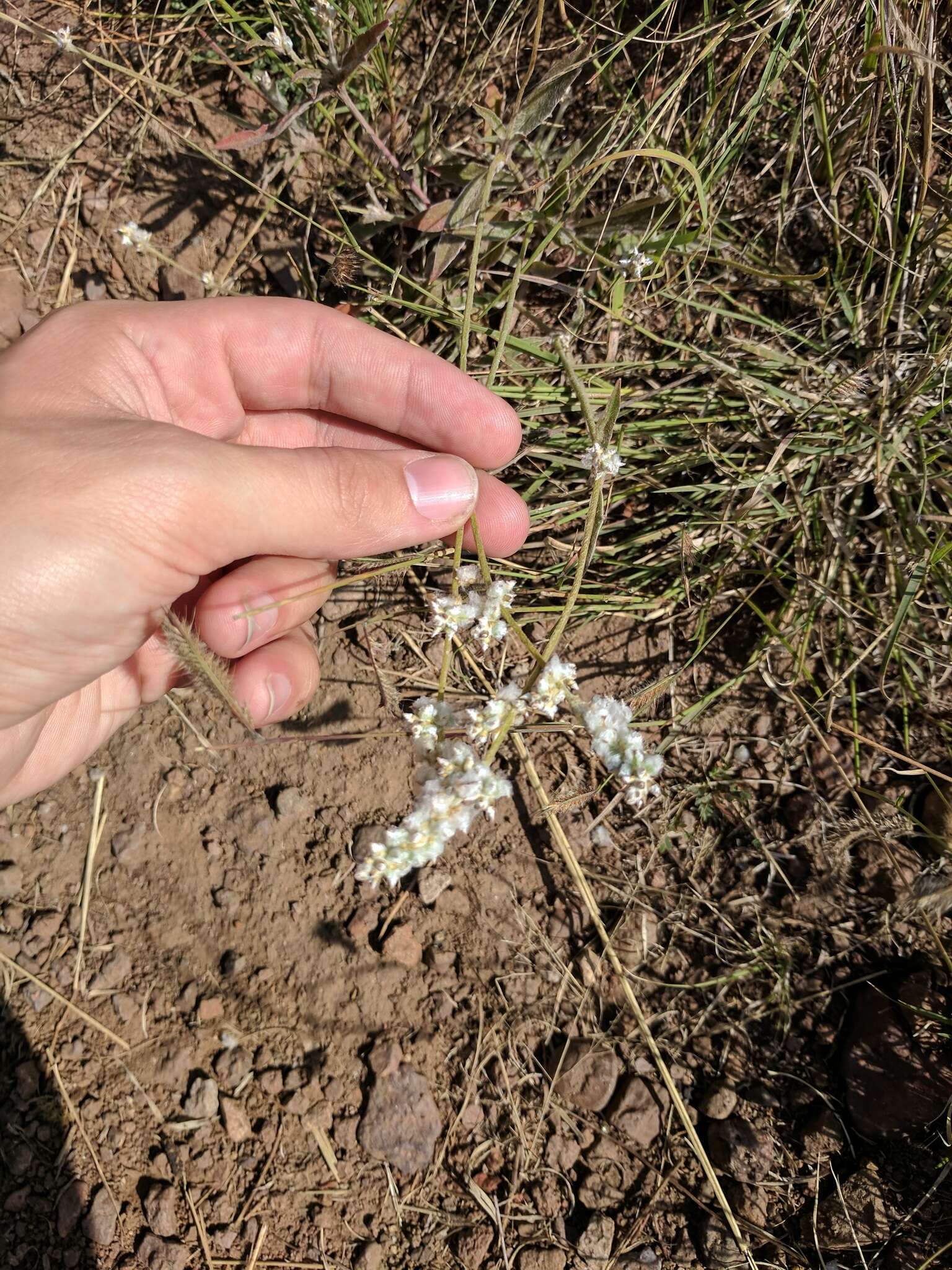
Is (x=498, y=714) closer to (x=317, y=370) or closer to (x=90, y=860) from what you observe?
(x=317, y=370)

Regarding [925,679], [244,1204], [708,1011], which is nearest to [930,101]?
[925,679]

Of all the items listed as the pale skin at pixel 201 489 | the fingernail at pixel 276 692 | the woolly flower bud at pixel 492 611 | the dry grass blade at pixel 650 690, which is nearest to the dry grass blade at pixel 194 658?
the pale skin at pixel 201 489

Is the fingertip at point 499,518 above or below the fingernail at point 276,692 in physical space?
above

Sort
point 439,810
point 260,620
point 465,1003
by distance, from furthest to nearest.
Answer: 1. point 465,1003
2. point 260,620
3. point 439,810

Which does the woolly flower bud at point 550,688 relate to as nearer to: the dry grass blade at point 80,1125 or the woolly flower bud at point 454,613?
the woolly flower bud at point 454,613

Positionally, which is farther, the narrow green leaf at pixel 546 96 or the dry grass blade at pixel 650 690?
the dry grass blade at pixel 650 690

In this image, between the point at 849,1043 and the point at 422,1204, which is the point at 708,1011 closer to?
the point at 849,1043

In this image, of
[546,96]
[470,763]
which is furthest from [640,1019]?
[546,96]
